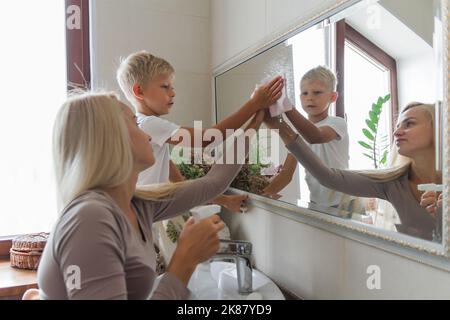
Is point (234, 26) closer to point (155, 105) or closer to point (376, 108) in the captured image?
point (155, 105)

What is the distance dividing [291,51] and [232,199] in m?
0.58

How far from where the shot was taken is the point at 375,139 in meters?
0.76

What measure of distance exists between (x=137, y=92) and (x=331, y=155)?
0.64 meters

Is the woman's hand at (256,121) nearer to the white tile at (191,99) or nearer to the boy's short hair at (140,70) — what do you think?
the boy's short hair at (140,70)

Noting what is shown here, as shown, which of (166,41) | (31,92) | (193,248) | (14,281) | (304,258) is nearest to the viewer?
(193,248)

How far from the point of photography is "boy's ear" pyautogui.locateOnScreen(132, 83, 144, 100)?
3.90ft

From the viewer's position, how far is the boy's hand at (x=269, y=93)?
1.04m

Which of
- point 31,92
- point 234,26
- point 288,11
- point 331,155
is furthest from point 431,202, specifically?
point 31,92

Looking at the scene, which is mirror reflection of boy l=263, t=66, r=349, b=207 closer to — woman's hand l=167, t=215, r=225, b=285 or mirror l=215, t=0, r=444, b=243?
mirror l=215, t=0, r=444, b=243

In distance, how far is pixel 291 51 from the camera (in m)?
1.04

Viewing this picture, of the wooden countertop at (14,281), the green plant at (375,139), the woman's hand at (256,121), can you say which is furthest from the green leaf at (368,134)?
the wooden countertop at (14,281)

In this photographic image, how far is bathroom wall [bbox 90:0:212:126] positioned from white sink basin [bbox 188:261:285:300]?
0.71 m

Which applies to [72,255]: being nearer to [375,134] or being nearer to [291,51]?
[375,134]
